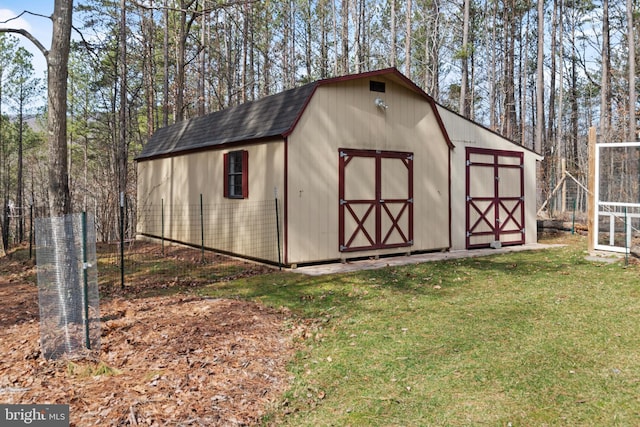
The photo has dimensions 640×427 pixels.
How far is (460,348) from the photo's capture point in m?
4.48

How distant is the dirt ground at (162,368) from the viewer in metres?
3.25

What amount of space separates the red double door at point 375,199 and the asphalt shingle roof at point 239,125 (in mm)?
1398

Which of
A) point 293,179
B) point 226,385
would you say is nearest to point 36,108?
point 293,179

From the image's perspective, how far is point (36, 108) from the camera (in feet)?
85.3

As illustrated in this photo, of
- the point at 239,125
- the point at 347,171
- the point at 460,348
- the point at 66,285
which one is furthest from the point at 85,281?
the point at 239,125

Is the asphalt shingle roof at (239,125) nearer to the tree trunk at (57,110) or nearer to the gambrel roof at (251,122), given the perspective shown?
the gambrel roof at (251,122)

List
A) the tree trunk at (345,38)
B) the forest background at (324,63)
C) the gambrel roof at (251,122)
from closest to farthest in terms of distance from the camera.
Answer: the gambrel roof at (251,122), the tree trunk at (345,38), the forest background at (324,63)

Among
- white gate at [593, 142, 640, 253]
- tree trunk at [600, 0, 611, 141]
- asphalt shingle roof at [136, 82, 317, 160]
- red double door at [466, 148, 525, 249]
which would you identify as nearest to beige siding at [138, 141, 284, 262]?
asphalt shingle roof at [136, 82, 317, 160]

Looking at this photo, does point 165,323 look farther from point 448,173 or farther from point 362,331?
point 448,173

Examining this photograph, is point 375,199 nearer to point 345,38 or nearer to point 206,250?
point 206,250

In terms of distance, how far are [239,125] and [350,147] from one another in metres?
2.87

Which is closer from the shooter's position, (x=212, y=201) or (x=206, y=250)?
(x=212, y=201)

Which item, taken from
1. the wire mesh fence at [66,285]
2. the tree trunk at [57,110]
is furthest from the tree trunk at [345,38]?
the wire mesh fence at [66,285]

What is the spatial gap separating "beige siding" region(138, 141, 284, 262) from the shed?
4 centimetres
